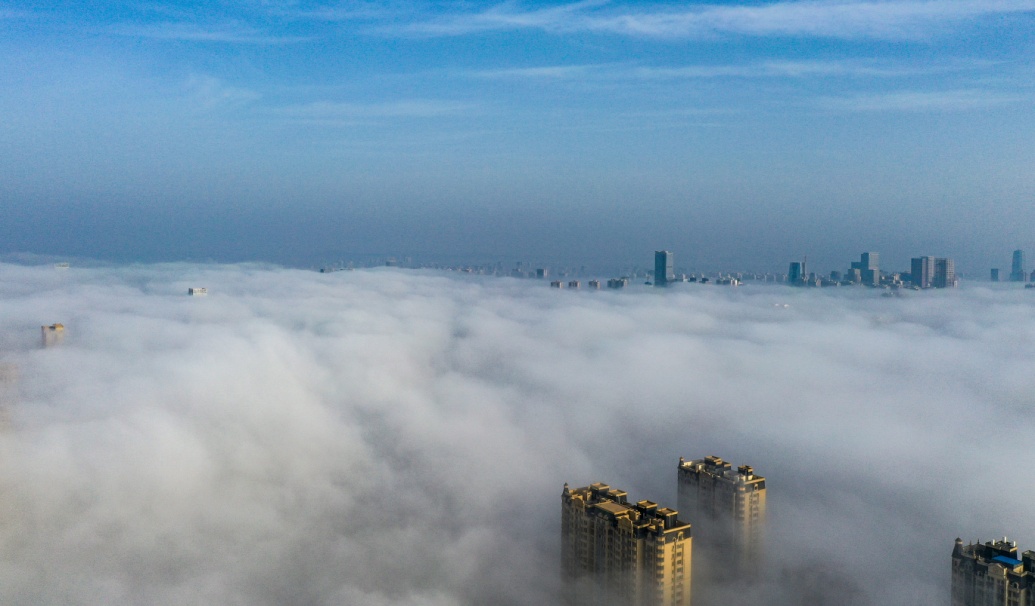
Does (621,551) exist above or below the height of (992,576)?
below

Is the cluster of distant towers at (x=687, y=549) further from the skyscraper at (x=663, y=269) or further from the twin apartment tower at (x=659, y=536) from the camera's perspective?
the skyscraper at (x=663, y=269)

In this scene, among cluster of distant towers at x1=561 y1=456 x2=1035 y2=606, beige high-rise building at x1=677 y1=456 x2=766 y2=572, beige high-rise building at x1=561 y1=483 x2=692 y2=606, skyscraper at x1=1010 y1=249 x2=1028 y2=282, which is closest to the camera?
cluster of distant towers at x1=561 y1=456 x2=1035 y2=606

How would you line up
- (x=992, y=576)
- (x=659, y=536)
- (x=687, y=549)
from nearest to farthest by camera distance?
(x=992, y=576)
(x=659, y=536)
(x=687, y=549)

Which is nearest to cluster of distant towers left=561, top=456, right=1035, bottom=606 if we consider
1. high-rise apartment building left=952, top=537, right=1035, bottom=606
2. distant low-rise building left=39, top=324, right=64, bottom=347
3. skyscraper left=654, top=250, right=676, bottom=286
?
high-rise apartment building left=952, top=537, right=1035, bottom=606

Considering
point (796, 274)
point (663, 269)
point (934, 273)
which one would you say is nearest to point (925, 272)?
point (934, 273)

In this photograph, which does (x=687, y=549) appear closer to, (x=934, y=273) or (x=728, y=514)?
(x=728, y=514)

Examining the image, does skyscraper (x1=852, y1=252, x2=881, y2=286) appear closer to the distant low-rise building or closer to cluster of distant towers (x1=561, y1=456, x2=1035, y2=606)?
cluster of distant towers (x1=561, y1=456, x2=1035, y2=606)

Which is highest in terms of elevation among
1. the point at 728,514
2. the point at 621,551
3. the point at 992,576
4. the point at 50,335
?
the point at 50,335

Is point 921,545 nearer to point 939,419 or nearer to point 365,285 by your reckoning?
point 939,419

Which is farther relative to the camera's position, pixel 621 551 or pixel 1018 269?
pixel 1018 269
